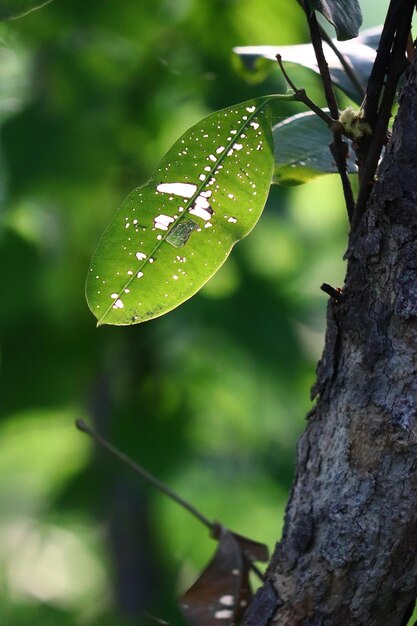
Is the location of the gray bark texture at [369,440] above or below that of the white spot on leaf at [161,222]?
below

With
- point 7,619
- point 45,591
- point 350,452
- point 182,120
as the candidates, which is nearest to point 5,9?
point 350,452

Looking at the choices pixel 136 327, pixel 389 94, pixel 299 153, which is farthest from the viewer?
pixel 136 327

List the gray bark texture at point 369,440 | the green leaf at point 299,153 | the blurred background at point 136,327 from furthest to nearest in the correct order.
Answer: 1. the blurred background at point 136,327
2. the green leaf at point 299,153
3. the gray bark texture at point 369,440

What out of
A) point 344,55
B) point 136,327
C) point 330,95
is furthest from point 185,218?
point 136,327

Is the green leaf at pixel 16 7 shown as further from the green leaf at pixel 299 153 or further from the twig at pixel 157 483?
the twig at pixel 157 483

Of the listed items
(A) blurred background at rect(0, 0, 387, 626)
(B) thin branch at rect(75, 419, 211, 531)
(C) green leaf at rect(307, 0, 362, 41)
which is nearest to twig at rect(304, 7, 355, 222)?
(C) green leaf at rect(307, 0, 362, 41)

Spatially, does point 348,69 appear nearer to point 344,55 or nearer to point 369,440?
point 344,55

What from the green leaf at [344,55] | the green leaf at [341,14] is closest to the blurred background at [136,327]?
the green leaf at [344,55]
